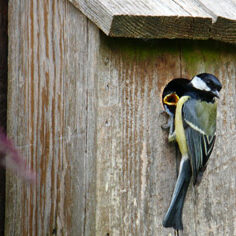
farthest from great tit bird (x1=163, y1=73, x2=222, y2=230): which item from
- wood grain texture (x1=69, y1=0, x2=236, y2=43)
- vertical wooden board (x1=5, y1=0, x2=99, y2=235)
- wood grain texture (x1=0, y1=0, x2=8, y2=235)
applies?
wood grain texture (x1=0, y1=0, x2=8, y2=235)

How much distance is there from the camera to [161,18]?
160 centimetres

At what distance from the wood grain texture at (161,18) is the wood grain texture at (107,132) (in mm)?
129

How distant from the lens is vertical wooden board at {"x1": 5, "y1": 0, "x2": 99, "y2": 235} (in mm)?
1744

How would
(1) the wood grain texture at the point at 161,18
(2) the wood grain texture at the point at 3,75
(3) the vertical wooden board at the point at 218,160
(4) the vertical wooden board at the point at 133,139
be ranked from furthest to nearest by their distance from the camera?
(2) the wood grain texture at the point at 3,75, (3) the vertical wooden board at the point at 218,160, (4) the vertical wooden board at the point at 133,139, (1) the wood grain texture at the point at 161,18

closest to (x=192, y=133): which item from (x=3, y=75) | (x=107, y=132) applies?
(x=107, y=132)

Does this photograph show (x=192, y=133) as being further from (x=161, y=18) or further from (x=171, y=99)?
(x=161, y=18)

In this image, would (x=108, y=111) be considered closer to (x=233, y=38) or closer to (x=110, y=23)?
(x=110, y=23)

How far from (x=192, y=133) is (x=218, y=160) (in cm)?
21

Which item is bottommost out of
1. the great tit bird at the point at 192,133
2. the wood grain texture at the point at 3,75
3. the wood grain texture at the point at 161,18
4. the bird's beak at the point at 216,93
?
the wood grain texture at the point at 3,75

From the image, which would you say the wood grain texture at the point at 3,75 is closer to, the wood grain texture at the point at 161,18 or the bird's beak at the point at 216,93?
the wood grain texture at the point at 161,18

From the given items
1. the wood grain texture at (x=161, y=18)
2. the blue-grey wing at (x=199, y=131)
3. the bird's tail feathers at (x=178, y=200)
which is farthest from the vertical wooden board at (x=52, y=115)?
the blue-grey wing at (x=199, y=131)

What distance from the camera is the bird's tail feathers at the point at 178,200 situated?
6.00 feet

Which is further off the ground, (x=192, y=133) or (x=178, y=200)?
(x=192, y=133)

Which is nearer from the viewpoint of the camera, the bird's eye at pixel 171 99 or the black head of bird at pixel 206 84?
the black head of bird at pixel 206 84
